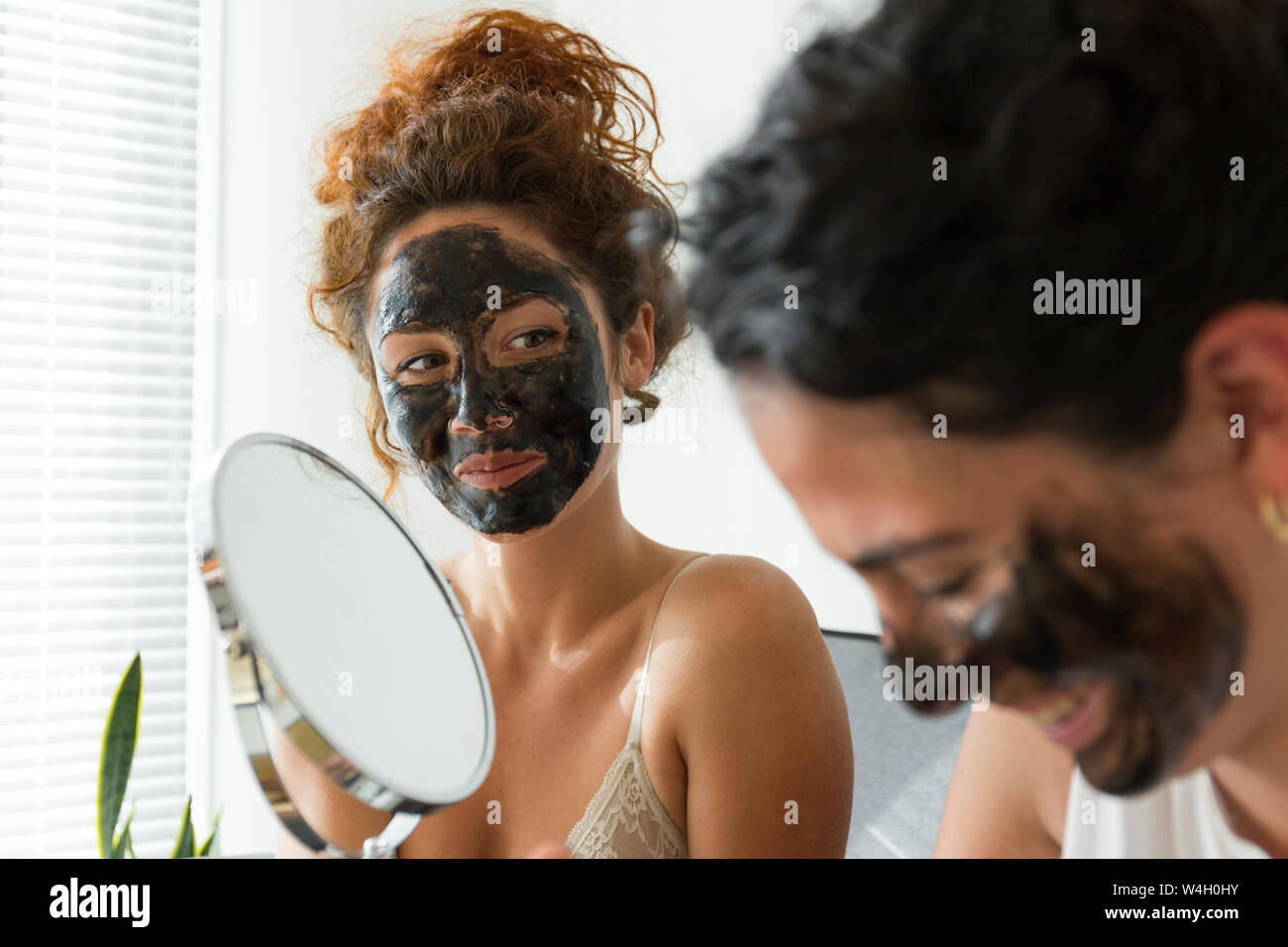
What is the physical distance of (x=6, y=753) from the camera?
1.35 m

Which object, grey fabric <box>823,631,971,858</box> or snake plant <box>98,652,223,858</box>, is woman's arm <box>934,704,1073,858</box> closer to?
grey fabric <box>823,631,971,858</box>

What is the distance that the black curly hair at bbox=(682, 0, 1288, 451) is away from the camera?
0.94ft

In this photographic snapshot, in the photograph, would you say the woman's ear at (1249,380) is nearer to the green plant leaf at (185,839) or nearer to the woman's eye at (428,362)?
the woman's eye at (428,362)

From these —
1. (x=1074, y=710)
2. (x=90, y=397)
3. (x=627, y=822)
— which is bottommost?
(x=627, y=822)

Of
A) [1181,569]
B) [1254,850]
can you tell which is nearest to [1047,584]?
[1181,569]

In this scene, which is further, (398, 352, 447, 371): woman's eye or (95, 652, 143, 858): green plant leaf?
(95, 652, 143, 858): green plant leaf

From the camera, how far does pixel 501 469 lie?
0.59m

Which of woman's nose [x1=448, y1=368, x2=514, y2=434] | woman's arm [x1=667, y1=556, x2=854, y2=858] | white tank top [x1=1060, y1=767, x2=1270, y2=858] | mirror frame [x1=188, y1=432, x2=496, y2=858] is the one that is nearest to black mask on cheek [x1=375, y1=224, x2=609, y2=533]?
woman's nose [x1=448, y1=368, x2=514, y2=434]

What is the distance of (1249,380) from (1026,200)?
3.4 inches

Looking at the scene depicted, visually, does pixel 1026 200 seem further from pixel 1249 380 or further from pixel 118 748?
pixel 118 748

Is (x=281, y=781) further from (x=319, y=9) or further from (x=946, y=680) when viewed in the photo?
(x=319, y=9)

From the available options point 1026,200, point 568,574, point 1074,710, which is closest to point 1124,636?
point 1074,710

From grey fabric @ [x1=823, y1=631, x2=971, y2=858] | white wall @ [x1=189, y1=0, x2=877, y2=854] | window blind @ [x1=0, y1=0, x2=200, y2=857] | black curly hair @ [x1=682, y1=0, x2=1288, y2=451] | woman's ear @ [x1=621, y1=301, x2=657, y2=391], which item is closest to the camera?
black curly hair @ [x1=682, y1=0, x2=1288, y2=451]
